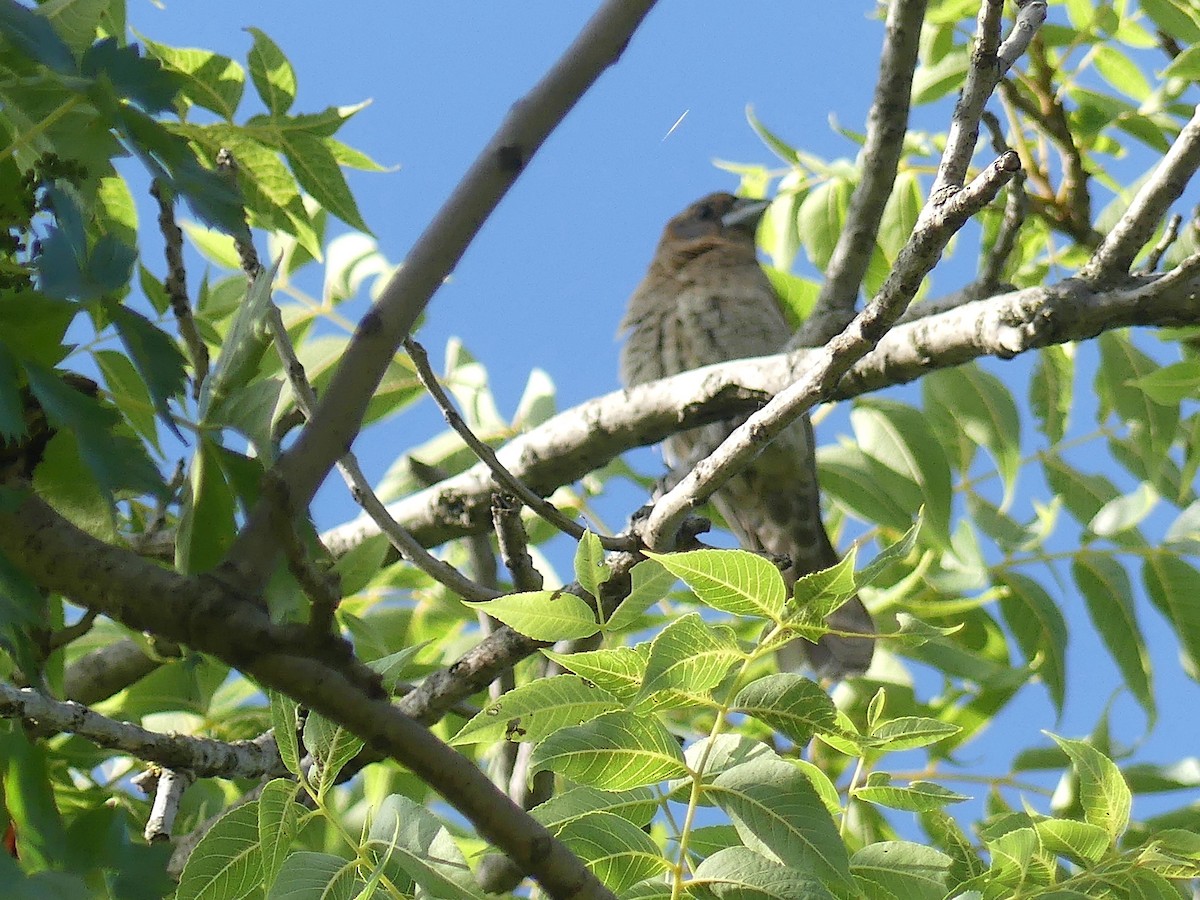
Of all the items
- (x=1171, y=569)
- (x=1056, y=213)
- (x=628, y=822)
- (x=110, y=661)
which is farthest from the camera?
(x=1056, y=213)

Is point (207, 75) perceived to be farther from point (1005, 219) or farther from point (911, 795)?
point (911, 795)

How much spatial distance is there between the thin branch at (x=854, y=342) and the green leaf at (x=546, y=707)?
0.42 meters

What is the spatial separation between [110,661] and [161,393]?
7.12ft

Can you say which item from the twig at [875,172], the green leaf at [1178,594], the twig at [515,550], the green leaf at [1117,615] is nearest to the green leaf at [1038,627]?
the green leaf at [1117,615]

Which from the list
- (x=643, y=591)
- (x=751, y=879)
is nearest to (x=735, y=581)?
(x=643, y=591)

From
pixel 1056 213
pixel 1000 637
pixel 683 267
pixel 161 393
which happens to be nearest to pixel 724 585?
pixel 161 393

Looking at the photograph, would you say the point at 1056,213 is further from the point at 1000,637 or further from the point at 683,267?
the point at 683,267

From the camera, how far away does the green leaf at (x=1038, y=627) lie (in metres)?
2.94

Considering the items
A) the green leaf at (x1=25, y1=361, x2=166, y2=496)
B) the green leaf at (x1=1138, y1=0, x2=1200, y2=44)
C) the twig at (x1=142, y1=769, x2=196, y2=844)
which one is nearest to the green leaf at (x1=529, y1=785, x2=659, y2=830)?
the green leaf at (x1=25, y1=361, x2=166, y2=496)

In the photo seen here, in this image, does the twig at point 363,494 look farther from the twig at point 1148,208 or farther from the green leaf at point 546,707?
the twig at point 1148,208

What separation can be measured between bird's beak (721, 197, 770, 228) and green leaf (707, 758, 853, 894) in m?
5.72

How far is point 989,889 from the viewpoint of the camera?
1.48 metres

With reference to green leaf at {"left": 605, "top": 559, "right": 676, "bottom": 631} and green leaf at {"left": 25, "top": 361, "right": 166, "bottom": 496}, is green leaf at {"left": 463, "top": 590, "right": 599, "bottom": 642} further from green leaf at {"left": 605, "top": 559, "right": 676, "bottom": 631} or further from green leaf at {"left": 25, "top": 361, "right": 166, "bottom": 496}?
green leaf at {"left": 25, "top": 361, "right": 166, "bottom": 496}

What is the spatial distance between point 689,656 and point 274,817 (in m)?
0.50
